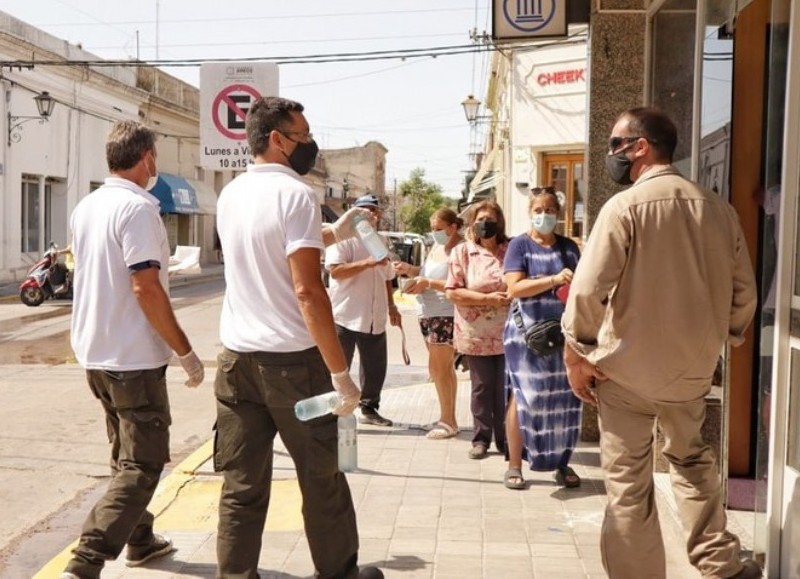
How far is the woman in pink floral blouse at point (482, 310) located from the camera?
652 centimetres

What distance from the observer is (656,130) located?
3.77m

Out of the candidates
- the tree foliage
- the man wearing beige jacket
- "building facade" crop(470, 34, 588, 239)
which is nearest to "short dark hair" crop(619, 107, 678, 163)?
the man wearing beige jacket

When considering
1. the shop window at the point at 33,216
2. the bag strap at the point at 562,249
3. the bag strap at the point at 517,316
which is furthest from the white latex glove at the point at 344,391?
the shop window at the point at 33,216

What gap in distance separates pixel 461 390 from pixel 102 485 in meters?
4.48

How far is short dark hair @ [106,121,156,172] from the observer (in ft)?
14.3

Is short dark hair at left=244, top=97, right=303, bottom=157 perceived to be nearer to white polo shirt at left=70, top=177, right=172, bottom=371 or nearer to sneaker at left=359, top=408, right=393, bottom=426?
white polo shirt at left=70, top=177, right=172, bottom=371

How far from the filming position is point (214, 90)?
6.83m

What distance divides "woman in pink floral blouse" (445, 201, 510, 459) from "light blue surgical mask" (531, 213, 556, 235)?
875 millimetres

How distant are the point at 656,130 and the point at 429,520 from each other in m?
2.56

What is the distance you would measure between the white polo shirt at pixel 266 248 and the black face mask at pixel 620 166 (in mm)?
1199

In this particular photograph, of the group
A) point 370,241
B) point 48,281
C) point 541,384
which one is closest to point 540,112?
point 48,281

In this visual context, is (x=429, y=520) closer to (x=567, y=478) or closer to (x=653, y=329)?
(x=567, y=478)

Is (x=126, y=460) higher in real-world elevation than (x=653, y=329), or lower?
lower

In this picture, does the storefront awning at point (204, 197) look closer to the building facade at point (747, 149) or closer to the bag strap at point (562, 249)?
the building facade at point (747, 149)
